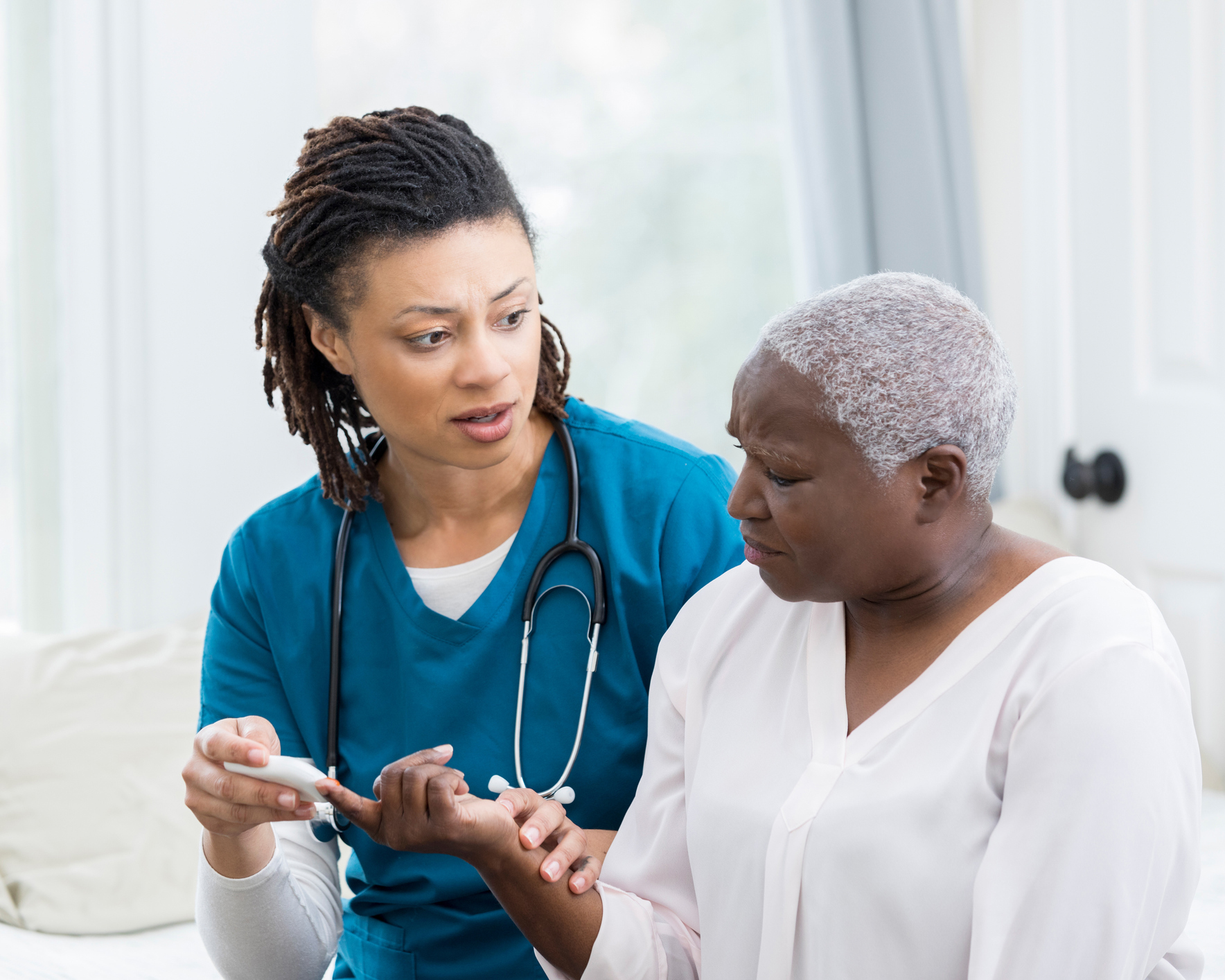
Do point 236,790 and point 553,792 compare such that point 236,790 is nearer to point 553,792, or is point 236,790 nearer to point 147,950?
point 553,792

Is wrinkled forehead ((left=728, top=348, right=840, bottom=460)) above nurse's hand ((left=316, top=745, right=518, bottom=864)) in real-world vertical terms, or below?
above

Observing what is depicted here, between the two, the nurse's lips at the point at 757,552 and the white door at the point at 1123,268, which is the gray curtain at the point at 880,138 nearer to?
the white door at the point at 1123,268

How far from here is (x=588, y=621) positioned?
1272 mm

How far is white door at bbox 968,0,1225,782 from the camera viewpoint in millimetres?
2039

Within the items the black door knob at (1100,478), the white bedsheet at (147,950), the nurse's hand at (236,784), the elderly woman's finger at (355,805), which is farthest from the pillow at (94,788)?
the black door knob at (1100,478)

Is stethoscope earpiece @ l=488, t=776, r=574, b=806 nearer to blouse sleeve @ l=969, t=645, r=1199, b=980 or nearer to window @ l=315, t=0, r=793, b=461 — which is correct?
blouse sleeve @ l=969, t=645, r=1199, b=980

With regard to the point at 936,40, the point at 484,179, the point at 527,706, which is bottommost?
the point at 527,706

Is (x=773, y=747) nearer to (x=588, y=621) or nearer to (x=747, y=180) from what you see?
(x=588, y=621)

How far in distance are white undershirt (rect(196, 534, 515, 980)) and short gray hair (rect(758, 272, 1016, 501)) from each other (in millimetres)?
524

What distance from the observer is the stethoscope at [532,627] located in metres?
1.24

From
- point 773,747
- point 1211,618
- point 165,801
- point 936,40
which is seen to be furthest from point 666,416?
point 773,747

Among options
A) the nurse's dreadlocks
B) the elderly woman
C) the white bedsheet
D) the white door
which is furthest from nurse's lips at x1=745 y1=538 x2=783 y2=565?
the white door

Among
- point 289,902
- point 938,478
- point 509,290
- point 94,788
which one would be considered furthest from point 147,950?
point 938,478

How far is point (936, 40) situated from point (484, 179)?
1.53m
